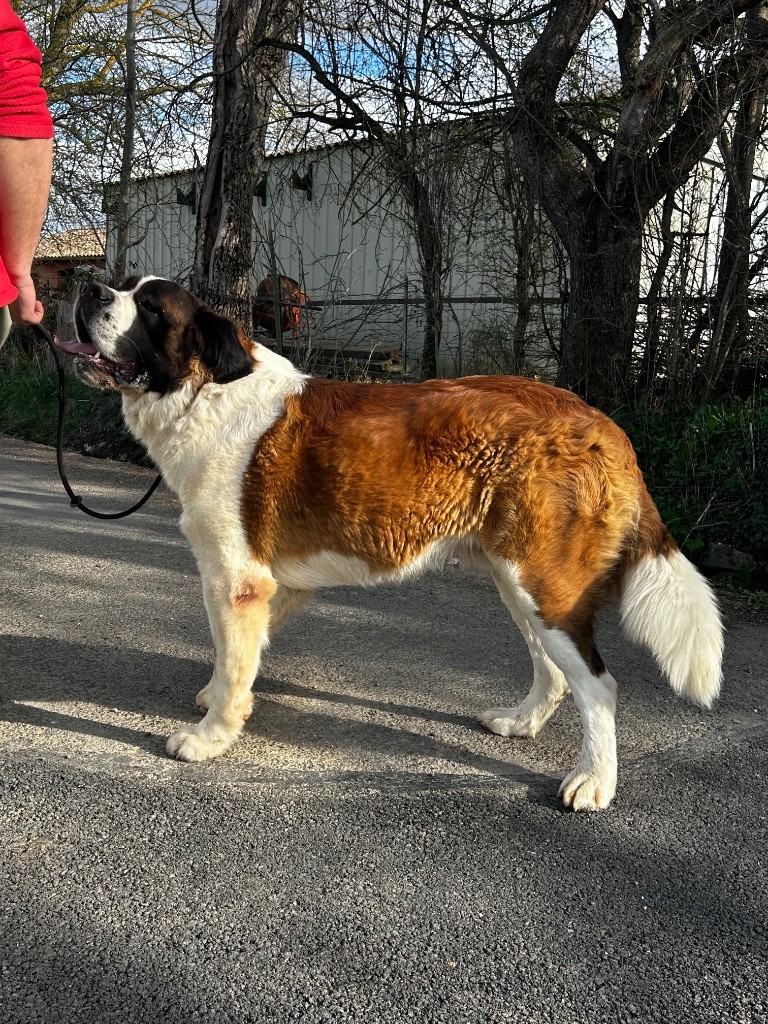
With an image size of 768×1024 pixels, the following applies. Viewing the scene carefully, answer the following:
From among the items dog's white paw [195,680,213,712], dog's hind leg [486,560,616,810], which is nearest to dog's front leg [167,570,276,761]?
dog's white paw [195,680,213,712]

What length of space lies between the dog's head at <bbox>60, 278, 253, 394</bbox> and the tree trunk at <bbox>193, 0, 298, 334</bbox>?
18.5 ft

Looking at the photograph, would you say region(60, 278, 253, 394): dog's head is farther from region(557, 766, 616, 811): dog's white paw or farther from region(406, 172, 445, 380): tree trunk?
region(406, 172, 445, 380): tree trunk

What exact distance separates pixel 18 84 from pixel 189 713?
2491 mm

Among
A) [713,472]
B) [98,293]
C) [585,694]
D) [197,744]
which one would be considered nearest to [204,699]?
[197,744]

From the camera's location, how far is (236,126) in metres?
8.65

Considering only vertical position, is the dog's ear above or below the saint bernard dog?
above

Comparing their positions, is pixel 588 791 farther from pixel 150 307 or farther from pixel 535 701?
pixel 150 307

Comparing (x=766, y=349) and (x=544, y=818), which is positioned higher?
(x=766, y=349)

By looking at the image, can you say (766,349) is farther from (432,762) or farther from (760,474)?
(432,762)

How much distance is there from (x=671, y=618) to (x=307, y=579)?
4.60 ft

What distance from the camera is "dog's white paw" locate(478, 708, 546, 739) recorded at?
12.1ft

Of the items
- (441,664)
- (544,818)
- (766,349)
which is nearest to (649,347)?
(766,349)

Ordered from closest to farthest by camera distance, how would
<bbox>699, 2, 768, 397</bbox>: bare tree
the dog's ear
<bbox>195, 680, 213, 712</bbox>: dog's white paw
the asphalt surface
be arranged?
the asphalt surface < the dog's ear < <bbox>195, 680, 213, 712</bbox>: dog's white paw < <bbox>699, 2, 768, 397</bbox>: bare tree

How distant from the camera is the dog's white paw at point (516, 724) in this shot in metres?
3.70
